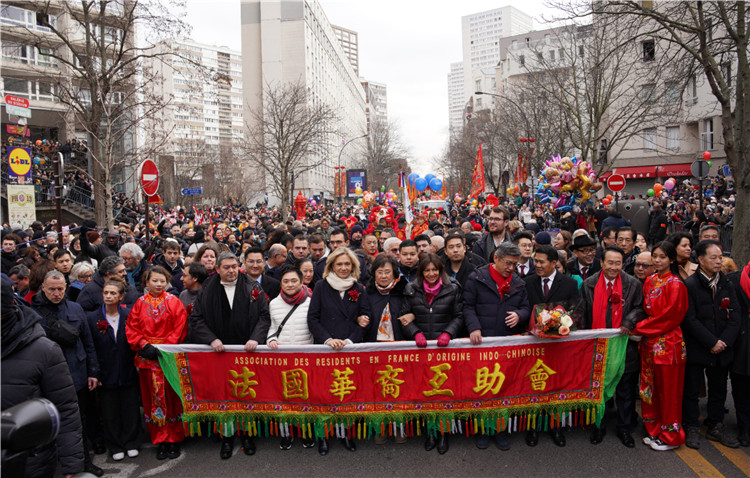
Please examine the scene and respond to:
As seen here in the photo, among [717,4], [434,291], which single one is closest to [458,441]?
[434,291]

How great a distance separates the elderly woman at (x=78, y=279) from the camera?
18.9ft

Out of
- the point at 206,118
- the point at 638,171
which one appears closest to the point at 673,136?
the point at 638,171

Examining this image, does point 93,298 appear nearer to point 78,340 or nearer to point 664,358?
point 78,340

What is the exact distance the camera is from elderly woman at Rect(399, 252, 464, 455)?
491cm

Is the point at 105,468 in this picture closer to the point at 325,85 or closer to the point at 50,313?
the point at 50,313

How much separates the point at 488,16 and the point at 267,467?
205953 mm

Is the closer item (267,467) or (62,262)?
(267,467)

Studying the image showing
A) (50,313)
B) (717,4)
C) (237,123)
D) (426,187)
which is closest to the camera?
(50,313)

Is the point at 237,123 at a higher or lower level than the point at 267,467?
higher

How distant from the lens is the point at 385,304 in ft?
16.7

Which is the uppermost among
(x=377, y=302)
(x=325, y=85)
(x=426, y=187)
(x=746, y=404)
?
(x=325, y=85)

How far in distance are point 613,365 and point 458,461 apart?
68.2 inches

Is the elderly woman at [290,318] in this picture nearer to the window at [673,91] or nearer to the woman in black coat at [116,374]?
the woman in black coat at [116,374]

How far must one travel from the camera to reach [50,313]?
451 cm
